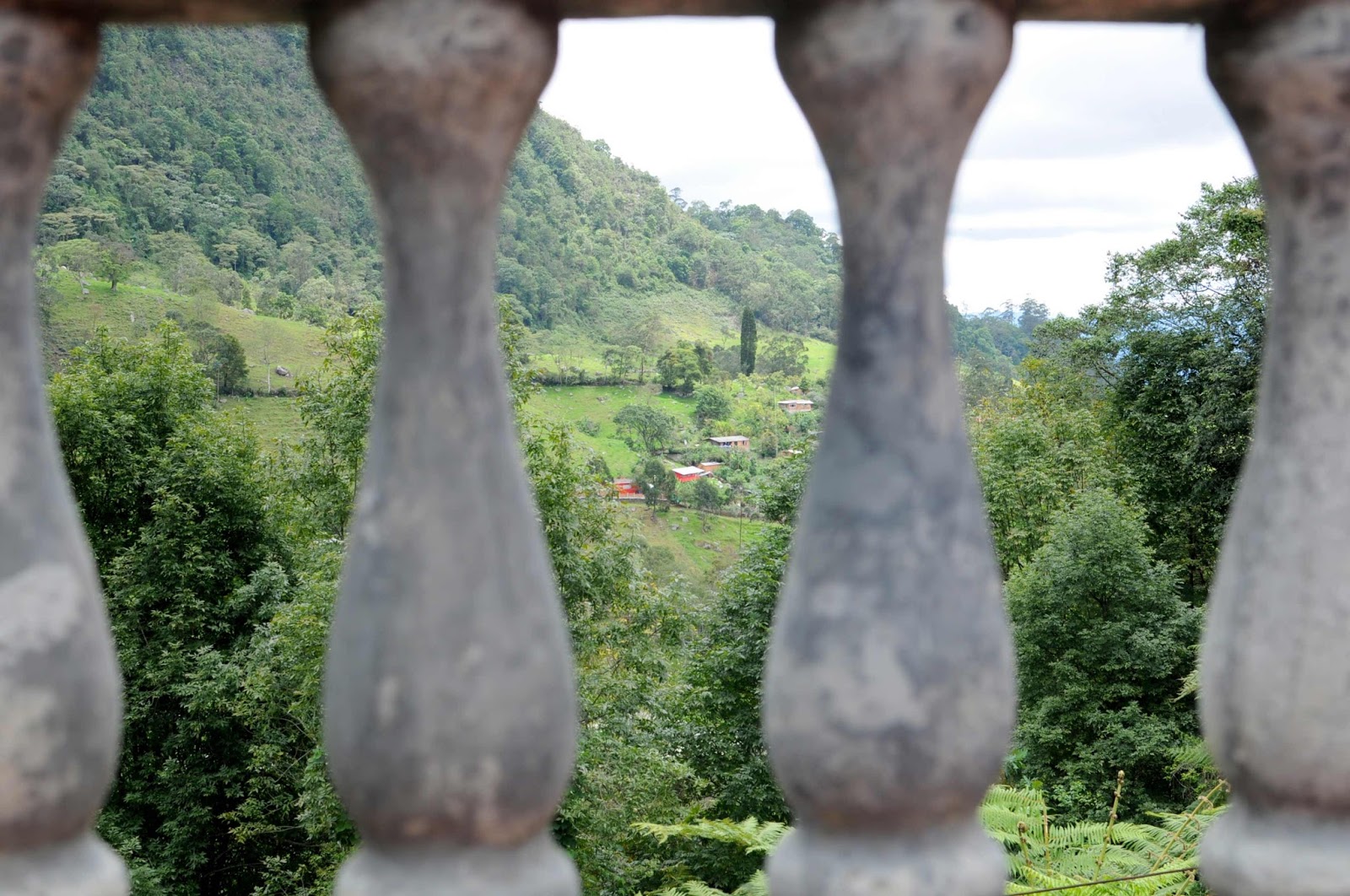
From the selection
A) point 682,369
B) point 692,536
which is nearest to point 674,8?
point 692,536

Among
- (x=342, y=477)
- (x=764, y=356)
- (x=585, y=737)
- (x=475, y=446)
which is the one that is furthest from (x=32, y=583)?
(x=764, y=356)

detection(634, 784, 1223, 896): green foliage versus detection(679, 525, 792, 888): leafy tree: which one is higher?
detection(634, 784, 1223, 896): green foliage

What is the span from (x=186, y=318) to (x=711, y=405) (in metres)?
38.6

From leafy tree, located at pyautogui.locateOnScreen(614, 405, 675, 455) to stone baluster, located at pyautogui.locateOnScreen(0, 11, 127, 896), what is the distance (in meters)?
84.3

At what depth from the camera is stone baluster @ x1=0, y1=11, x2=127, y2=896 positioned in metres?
0.99

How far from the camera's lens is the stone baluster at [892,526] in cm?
101

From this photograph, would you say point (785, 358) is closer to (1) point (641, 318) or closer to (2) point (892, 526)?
(1) point (641, 318)

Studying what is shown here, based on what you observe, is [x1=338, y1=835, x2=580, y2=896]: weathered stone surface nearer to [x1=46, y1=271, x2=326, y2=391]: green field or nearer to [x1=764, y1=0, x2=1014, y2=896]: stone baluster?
[x1=764, y1=0, x2=1014, y2=896]: stone baluster

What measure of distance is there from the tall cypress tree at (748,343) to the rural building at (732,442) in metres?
10.7

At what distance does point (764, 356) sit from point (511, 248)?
906 inches

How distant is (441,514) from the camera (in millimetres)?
1002

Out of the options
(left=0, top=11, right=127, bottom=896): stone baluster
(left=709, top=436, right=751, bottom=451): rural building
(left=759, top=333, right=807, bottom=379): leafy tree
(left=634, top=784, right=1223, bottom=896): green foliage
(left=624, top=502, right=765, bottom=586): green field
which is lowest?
(left=624, top=502, right=765, bottom=586): green field

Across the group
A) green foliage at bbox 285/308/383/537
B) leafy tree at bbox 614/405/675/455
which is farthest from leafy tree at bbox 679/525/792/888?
leafy tree at bbox 614/405/675/455

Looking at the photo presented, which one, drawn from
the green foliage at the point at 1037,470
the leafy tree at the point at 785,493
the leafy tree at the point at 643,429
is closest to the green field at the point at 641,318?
the leafy tree at the point at 643,429
